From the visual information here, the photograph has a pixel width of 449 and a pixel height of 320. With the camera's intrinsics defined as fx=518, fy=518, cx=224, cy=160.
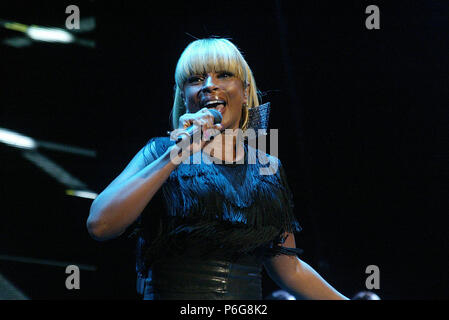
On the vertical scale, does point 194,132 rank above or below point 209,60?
below

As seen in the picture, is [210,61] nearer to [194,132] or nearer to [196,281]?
[194,132]

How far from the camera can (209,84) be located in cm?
148

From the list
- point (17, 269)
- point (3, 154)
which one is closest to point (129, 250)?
point (17, 269)

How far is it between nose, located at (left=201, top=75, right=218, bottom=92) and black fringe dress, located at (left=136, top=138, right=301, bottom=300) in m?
0.19

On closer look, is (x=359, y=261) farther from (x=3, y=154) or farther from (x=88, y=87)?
(x=3, y=154)

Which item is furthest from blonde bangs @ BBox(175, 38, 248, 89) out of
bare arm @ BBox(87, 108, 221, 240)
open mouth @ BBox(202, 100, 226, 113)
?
bare arm @ BBox(87, 108, 221, 240)

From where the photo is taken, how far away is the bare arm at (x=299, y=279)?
58.6 inches

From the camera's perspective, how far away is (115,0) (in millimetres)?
2303

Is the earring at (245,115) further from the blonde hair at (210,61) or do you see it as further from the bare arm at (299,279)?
the bare arm at (299,279)

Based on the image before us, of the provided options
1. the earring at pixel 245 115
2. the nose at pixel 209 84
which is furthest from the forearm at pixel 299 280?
the nose at pixel 209 84

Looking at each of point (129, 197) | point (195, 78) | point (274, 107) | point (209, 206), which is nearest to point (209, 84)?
point (195, 78)

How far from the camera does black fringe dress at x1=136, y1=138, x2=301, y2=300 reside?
1280 mm

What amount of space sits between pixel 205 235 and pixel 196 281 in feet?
0.38

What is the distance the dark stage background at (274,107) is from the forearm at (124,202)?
100cm
